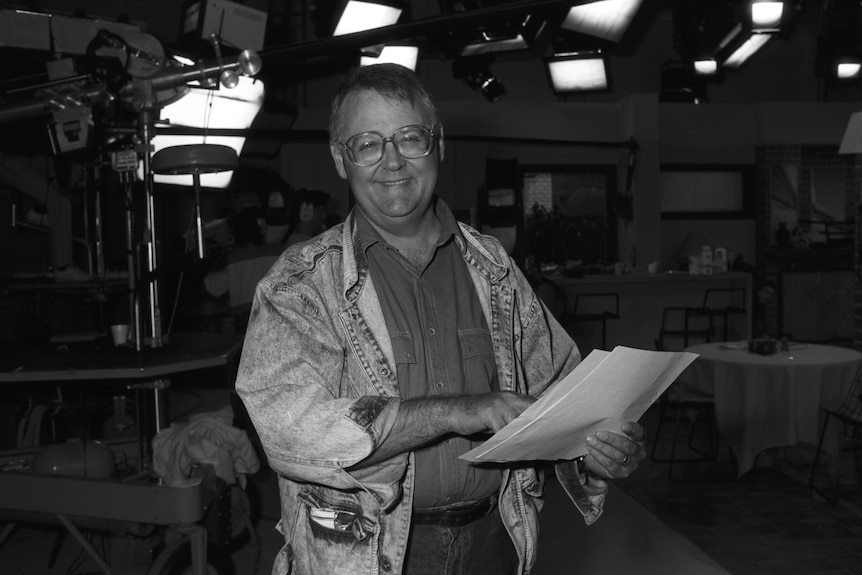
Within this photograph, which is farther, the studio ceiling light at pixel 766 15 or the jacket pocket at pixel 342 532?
the studio ceiling light at pixel 766 15

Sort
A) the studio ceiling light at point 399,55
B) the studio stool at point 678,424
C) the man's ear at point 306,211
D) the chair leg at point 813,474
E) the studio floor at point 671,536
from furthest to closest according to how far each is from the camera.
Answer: the studio ceiling light at point 399,55, the man's ear at point 306,211, the studio stool at point 678,424, the chair leg at point 813,474, the studio floor at point 671,536

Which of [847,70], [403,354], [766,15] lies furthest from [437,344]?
[847,70]

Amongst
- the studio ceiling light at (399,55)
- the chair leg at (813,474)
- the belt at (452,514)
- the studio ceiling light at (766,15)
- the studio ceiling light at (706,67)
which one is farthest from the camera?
the studio ceiling light at (706,67)

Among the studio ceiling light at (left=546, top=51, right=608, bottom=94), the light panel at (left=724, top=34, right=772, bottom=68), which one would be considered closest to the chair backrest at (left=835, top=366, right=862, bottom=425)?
the studio ceiling light at (left=546, top=51, right=608, bottom=94)

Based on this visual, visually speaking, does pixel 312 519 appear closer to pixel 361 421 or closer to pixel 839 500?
pixel 361 421

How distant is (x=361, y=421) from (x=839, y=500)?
4.17 metres

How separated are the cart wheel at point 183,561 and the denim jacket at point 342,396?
1414 millimetres

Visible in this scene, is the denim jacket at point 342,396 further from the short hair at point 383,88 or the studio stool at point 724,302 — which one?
the studio stool at point 724,302

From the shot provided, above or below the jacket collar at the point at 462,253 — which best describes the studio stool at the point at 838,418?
below

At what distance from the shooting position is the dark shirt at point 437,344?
1.37m

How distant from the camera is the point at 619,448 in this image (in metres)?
1.32

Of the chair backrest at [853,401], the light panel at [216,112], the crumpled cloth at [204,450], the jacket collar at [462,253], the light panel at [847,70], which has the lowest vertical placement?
the chair backrest at [853,401]

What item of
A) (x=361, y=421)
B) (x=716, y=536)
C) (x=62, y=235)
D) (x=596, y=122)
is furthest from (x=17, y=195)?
(x=596, y=122)

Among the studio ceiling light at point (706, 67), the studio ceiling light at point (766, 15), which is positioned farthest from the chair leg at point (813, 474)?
the studio ceiling light at point (706, 67)
